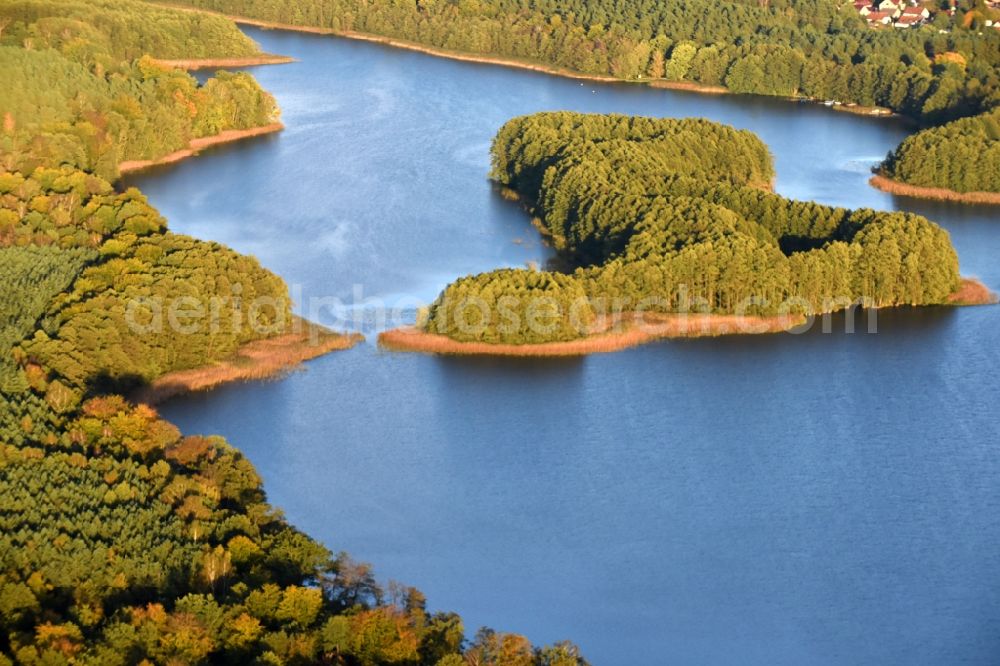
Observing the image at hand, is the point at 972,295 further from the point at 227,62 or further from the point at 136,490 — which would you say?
the point at 227,62

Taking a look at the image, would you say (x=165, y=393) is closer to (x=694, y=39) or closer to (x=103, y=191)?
(x=103, y=191)

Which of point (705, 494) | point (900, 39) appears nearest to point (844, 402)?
point (705, 494)

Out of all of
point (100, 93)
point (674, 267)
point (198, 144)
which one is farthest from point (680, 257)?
point (100, 93)

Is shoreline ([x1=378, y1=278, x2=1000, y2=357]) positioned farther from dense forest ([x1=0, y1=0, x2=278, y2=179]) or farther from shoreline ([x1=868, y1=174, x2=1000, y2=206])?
dense forest ([x1=0, y1=0, x2=278, y2=179])

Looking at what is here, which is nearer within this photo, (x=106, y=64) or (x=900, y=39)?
(x=106, y=64)

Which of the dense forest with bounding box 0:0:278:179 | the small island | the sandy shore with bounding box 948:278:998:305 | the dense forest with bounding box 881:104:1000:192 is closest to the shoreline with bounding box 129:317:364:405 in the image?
the dense forest with bounding box 0:0:278:179
